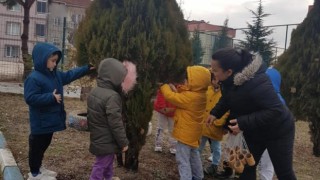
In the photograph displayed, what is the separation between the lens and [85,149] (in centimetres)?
553

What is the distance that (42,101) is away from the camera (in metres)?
3.72

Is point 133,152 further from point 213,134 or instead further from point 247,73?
point 247,73

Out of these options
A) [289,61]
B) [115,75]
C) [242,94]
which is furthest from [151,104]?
[289,61]

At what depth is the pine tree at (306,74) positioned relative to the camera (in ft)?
22.1

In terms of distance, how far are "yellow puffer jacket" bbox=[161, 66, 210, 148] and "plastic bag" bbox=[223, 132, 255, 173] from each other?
731mm

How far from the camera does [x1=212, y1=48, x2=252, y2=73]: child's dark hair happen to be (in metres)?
3.43

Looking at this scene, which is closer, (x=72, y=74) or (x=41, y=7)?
(x=72, y=74)

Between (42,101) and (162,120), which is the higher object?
(42,101)

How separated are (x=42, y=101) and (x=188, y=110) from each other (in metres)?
1.53

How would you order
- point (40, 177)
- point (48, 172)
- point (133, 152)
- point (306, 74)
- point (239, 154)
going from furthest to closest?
point (306, 74)
point (133, 152)
point (48, 172)
point (40, 177)
point (239, 154)

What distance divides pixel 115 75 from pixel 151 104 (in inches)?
33.1

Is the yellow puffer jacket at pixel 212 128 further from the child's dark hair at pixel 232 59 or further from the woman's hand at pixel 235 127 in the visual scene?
the child's dark hair at pixel 232 59

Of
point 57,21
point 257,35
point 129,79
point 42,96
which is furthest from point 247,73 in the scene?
point 257,35

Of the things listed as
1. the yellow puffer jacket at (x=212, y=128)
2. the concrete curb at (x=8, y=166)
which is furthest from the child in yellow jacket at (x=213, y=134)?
the concrete curb at (x=8, y=166)
